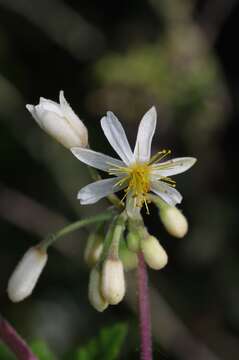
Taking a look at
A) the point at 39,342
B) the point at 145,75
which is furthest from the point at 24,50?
the point at 39,342

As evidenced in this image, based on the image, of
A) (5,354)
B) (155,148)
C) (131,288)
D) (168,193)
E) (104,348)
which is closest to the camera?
(168,193)

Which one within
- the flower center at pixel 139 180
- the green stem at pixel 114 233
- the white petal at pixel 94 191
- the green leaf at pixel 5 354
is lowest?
the green leaf at pixel 5 354

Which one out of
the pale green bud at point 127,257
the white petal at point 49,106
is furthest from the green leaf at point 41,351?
the white petal at point 49,106

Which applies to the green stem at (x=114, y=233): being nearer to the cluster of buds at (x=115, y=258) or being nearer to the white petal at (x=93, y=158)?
the cluster of buds at (x=115, y=258)

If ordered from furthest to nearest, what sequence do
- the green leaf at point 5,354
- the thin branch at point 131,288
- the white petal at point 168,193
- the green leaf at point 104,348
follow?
the thin branch at point 131,288 → the green leaf at point 104,348 → the green leaf at point 5,354 → the white petal at point 168,193

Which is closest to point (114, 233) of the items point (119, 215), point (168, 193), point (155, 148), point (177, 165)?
point (119, 215)

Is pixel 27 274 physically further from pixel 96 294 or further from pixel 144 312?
pixel 144 312

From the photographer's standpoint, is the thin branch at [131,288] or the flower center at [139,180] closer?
the flower center at [139,180]

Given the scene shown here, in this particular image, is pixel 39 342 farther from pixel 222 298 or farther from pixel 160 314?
pixel 222 298
